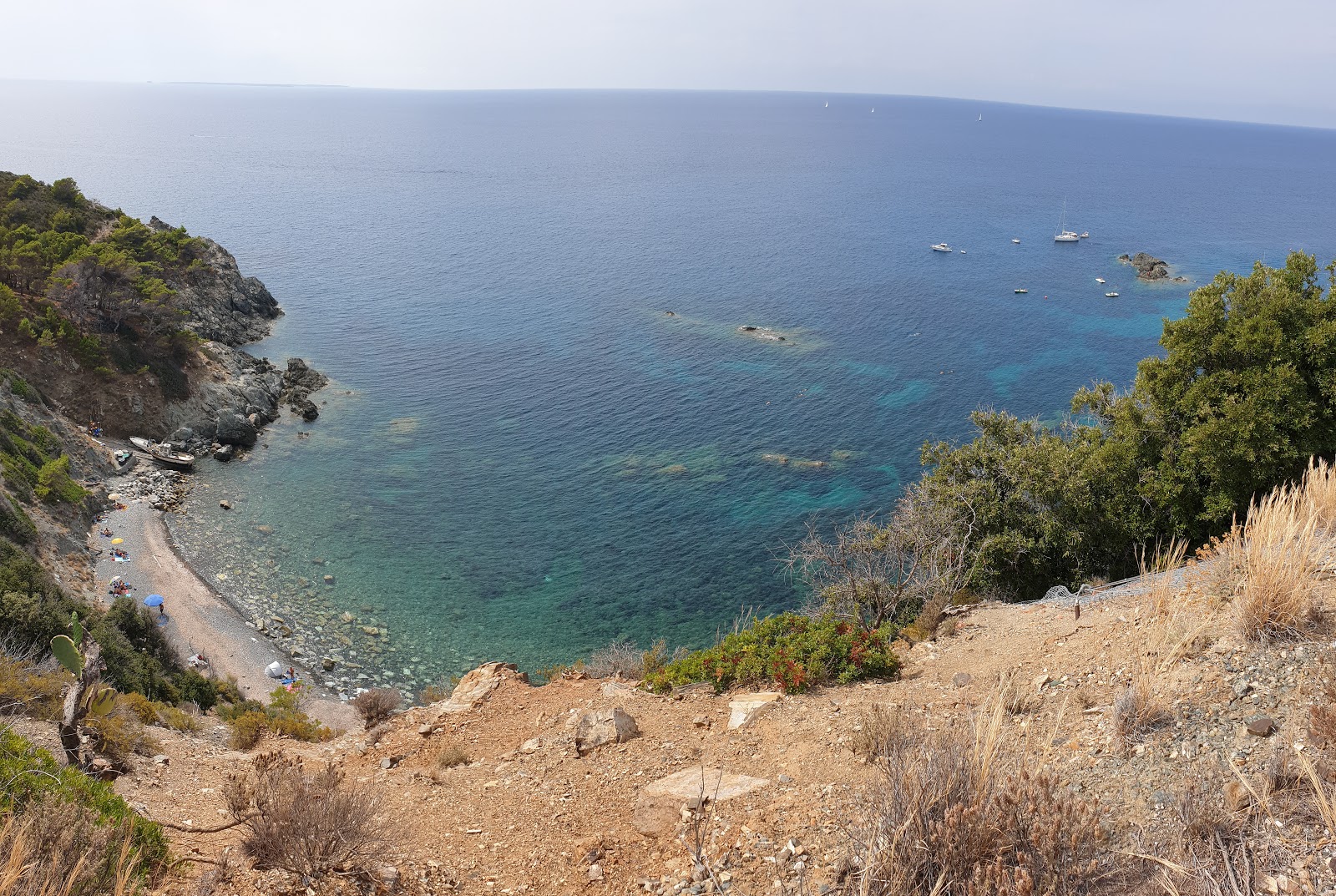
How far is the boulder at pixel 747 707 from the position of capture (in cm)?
1267

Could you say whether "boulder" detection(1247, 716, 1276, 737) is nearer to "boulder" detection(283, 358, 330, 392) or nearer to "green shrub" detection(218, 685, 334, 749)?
"green shrub" detection(218, 685, 334, 749)

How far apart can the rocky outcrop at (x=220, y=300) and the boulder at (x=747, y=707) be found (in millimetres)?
59364

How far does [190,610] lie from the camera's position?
34625 mm

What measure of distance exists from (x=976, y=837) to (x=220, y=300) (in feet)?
245

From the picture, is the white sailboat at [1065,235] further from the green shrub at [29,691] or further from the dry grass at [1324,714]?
the green shrub at [29,691]

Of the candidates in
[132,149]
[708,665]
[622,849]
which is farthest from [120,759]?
[132,149]

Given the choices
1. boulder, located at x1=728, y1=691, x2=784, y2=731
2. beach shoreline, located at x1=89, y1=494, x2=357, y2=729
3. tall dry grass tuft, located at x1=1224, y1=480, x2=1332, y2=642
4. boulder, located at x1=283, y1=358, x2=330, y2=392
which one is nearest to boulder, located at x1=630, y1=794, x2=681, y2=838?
boulder, located at x1=728, y1=691, x2=784, y2=731

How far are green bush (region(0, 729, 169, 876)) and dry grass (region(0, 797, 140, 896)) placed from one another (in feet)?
0.71

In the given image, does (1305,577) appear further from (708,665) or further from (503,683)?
(503,683)

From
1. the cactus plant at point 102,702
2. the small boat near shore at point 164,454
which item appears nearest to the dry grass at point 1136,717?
the cactus plant at point 102,702

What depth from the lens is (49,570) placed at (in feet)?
96.8

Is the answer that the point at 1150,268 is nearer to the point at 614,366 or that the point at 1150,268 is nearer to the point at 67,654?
the point at 614,366

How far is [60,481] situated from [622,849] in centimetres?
4066

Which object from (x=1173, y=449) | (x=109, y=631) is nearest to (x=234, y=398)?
(x=109, y=631)
